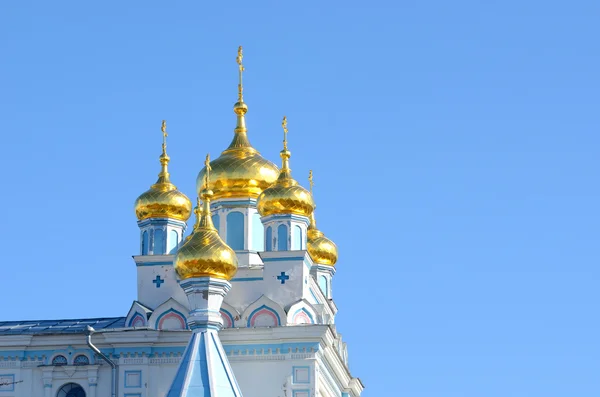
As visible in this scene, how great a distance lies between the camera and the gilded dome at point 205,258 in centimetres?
2139

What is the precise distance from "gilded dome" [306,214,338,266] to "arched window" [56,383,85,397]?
17.4 feet

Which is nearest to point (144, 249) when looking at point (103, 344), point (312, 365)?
point (103, 344)

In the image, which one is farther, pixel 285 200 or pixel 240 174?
pixel 240 174

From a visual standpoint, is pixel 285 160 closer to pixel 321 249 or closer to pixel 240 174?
pixel 240 174

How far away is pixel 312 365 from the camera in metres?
22.2

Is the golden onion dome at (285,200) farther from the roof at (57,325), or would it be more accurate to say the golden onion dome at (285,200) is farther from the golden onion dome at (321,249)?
the golden onion dome at (321,249)

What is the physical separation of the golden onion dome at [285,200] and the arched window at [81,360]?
3.28 meters

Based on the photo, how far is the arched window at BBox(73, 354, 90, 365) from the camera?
23.1 metres

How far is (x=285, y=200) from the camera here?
915 inches

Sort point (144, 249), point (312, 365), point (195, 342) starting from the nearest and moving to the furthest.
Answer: point (195, 342)
point (312, 365)
point (144, 249)

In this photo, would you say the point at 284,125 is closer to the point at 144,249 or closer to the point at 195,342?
the point at 144,249

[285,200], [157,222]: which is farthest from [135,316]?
[285,200]

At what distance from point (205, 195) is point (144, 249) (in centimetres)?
253

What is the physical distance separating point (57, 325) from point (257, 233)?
3310 millimetres
